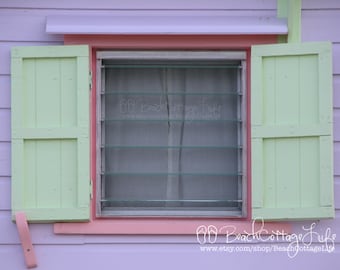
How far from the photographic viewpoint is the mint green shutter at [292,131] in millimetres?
4051

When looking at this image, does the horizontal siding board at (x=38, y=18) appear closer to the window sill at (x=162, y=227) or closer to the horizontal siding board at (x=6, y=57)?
the horizontal siding board at (x=6, y=57)

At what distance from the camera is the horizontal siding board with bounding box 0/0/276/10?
4.18 metres

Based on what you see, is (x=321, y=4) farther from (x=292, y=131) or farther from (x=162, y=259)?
(x=162, y=259)

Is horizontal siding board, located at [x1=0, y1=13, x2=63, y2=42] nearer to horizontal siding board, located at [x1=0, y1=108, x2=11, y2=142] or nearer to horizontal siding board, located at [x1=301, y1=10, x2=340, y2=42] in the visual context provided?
horizontal siding board, located at [x1=0, y1=108, x2=11, y2=142]

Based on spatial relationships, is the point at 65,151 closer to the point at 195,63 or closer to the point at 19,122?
the point at 19,122

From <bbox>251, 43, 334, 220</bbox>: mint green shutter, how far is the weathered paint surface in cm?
13

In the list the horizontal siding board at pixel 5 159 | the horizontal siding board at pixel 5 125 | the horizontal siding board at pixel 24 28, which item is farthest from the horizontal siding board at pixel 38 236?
the horizontal siding board at pixel 24 28

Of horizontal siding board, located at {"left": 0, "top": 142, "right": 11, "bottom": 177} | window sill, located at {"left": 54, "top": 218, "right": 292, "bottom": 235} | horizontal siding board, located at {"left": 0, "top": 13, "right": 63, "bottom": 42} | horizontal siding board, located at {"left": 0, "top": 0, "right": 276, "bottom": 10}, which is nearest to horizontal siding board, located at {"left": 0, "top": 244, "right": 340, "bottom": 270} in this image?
window sill, located at {"left": 54, "top": 218, "right": 292, "bottom": 235}

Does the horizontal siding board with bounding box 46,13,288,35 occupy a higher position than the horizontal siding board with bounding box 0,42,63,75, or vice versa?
the horizontal siding board with bounding box 46,13,288,35

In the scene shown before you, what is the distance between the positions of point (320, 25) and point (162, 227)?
1.46 m

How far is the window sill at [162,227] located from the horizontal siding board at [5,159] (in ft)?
1.37

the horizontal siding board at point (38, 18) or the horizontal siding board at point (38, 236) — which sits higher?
the horizontal siding board at point (38, 18)

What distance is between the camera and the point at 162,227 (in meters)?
4.14

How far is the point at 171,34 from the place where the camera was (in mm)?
4113
